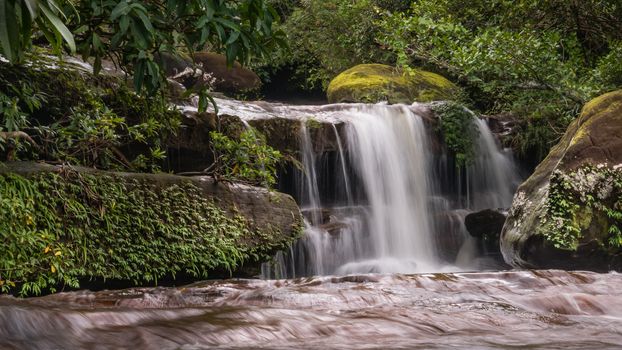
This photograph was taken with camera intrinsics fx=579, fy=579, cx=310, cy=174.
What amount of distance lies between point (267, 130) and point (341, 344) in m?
5.62

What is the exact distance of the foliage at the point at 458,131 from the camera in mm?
10742

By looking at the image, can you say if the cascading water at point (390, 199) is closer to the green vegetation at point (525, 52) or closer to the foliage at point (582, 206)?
the green vegetation at point (525, 52)

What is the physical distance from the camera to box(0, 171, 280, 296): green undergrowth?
445cm

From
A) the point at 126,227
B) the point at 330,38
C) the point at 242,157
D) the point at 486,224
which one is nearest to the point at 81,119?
the point at 126,227

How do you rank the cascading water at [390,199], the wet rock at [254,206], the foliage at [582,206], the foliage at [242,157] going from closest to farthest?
the wet rock at [254,206], the foliage at [242,157], the foliage at [582,206], the cascading water at [390,199]

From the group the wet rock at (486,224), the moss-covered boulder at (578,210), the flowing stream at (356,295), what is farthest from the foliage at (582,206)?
the wet rock at (486,224)

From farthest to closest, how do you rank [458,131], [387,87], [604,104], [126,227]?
[387,87], [458,131], [604,104], [126,227]

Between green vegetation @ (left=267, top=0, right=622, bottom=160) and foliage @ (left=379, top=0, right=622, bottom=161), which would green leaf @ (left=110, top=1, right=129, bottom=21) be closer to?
green vegetation @ (left=267, top=0, right=622, bottom=160)

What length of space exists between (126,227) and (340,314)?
2.25 meters

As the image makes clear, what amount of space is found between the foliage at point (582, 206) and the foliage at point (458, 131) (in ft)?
11.2

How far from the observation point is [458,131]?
10.8 metres

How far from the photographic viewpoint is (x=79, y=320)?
10.5 feet

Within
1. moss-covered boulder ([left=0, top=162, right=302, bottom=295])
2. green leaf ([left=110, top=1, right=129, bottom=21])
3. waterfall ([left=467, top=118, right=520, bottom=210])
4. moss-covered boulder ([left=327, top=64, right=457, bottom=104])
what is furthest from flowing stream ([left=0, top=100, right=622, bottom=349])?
moss-covered boulder ([left=327, top=64, right=457, bottom=104])

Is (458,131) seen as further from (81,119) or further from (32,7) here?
(32,7)
